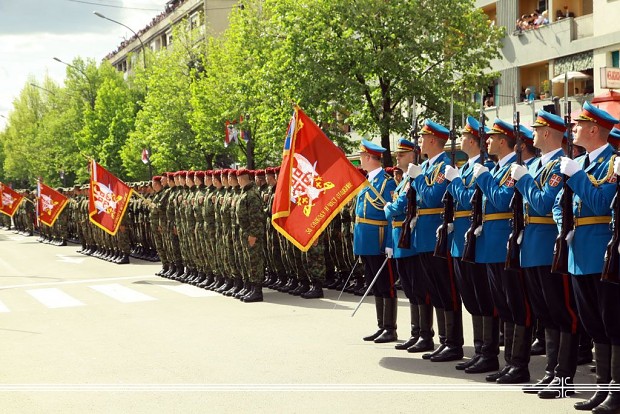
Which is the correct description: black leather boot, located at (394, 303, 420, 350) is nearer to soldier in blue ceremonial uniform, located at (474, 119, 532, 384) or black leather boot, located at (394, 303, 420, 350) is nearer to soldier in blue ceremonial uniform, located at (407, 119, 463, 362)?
soldier in blue ceremonial uniform, located at (407, 119, 463, 362)

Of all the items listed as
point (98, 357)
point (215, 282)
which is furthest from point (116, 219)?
point (98, 357)

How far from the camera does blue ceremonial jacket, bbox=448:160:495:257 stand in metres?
7.49

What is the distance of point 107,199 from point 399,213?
12.2 meters

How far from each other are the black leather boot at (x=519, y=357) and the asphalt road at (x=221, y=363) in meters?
0.19

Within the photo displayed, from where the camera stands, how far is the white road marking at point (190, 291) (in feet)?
46.5

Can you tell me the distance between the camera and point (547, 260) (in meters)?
6.64

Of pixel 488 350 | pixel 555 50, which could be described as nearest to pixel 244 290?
pixel 488 350

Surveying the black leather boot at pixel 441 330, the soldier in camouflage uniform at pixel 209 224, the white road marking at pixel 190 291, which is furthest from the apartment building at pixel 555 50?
the black leather boot at pixel 441 330

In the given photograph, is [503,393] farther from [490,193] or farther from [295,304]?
[295,304]

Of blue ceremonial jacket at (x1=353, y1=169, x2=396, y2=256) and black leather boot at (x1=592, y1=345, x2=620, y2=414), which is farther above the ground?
blue ceremonial jacket at (x1=353, y1=169, x2=396, y2=256)

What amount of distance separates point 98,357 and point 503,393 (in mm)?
4157

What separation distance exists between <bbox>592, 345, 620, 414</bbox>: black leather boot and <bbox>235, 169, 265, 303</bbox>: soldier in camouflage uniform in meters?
7.59

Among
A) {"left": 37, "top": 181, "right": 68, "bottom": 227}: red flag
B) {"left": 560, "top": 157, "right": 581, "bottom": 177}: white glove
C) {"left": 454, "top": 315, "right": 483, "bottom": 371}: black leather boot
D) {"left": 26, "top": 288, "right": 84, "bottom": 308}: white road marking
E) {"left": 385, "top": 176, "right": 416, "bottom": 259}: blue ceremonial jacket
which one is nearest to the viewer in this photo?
{"left": 560, "top": 157, "right": 581, "bottom": 177}: white glove

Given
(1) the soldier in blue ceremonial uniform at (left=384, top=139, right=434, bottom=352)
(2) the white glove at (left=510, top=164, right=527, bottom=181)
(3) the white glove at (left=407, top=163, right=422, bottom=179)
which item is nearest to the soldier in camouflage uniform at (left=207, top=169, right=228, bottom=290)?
(1) the soldier in blue ceremonial uniform at (left=384, top=139, right=434, bottom=352)
